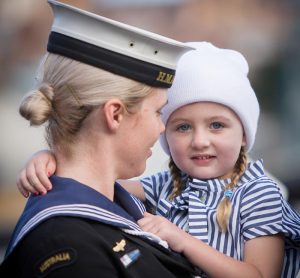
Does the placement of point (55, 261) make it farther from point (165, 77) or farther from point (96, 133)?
point (165, 77)

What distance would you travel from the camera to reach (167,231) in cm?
261

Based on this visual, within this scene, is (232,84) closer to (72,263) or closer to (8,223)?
(72,263)

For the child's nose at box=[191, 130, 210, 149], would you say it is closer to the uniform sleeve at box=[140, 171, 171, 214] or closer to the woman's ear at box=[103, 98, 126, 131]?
the uniform sleeve at box=[140, 171, 171, 214]

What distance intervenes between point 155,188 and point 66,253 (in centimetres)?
82

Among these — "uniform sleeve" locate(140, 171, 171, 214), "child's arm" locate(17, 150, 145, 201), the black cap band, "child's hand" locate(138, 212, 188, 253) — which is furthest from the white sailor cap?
"uniform sleeve" locate(140, 171, 171, 214)

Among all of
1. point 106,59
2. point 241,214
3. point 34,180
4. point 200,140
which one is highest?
point 106,59

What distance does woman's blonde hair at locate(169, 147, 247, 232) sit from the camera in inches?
107

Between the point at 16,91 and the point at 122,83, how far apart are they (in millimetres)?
4497

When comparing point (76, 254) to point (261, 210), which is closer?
point (76, 254)

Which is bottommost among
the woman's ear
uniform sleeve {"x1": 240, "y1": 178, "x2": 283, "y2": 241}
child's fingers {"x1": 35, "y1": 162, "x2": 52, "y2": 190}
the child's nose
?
uniform sleeve {"x1": 240, "y1": 178, "x2": 283, "y2": 241}

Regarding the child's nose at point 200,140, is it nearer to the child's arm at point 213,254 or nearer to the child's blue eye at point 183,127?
the child's blue eye at point 183,127

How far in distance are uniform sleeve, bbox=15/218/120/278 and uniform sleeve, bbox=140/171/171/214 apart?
71cm

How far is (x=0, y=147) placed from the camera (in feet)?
22.4

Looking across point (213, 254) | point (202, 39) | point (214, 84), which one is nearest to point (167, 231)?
point (213, 254)
